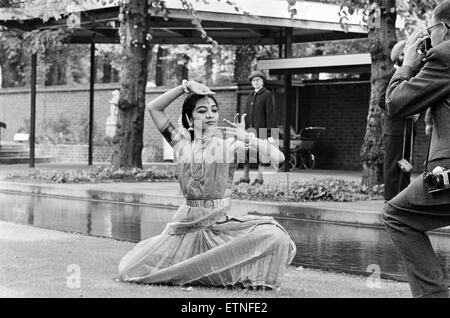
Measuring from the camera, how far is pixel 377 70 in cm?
1584

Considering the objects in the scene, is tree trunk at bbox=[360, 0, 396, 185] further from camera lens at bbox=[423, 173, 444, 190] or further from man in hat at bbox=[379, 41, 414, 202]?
camera lens at bbox=[423, 173, 444, 190]

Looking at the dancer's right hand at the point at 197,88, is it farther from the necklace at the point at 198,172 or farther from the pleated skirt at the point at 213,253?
the pleated skirt at the point at 213,253

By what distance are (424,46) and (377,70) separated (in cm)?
1072

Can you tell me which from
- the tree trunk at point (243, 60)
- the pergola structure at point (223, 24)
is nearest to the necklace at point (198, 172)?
the pergola structure at point (223, 24)

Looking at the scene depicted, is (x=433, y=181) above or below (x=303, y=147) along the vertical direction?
above

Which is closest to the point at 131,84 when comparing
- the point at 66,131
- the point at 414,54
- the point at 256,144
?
the point at 256,144

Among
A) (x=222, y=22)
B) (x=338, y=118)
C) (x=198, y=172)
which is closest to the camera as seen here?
(x=198, y=172)

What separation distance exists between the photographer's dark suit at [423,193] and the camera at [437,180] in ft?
0.15

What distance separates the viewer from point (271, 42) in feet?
90.1

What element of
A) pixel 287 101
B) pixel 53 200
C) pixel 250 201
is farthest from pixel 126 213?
pixel 287 101

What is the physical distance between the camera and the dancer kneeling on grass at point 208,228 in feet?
22.4

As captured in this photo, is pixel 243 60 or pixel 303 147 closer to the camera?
pixel 303 147

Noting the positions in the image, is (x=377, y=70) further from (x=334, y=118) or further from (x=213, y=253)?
(x=334, y=118)

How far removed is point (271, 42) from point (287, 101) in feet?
11.2
